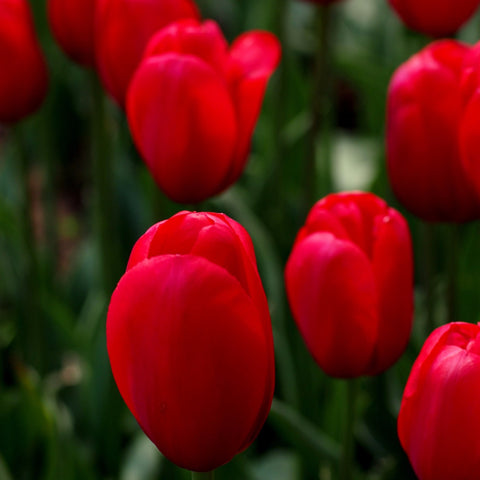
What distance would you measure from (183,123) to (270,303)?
46 cm

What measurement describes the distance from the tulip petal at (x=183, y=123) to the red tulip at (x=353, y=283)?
6.4 inches

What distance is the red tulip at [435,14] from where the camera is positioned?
102 cm

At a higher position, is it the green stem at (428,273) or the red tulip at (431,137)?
the red tulip at (431,137)

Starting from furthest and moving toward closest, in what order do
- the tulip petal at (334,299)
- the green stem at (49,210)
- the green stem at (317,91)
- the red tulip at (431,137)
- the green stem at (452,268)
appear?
the green stem at (49,210) < the green stem at (317,91) < the green stem at (452,268) < the red tulip at (431,137) < the tulip petal at (334,299)

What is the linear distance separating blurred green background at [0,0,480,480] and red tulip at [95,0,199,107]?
163 millimetres

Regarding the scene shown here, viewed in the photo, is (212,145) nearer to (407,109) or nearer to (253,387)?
(407,109)

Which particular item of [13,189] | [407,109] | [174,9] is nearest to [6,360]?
[13,189]

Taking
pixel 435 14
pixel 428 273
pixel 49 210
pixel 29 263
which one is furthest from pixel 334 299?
pixel 49 210

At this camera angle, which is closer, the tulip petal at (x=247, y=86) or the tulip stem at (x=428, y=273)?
the tulip petal at (x=247, y=86)

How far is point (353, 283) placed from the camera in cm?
67

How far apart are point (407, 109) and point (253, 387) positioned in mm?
363

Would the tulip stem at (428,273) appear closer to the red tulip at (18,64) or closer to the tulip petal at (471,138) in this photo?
the tulip petal at (471,138)

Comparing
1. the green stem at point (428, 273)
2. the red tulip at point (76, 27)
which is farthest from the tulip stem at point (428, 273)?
the red tulip at point (76, 27)

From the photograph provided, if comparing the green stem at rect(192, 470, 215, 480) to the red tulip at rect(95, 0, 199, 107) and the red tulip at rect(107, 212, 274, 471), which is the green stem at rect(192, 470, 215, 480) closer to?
the red tulip at rect(107, 212, 274, 471)
